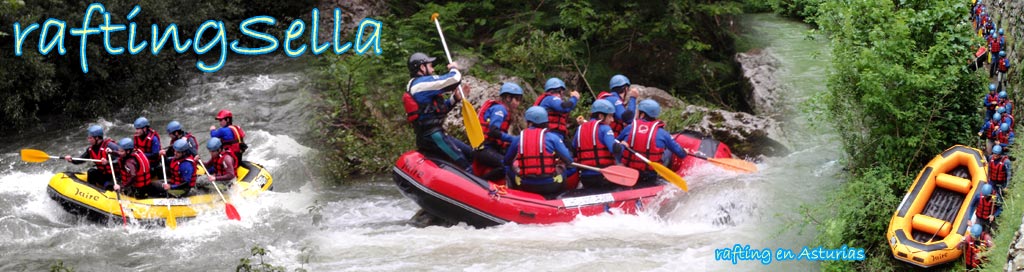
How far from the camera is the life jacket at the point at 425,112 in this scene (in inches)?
338

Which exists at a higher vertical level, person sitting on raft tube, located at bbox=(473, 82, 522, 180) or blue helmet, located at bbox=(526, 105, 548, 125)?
blue helmet, located at bbox=(526, 105, 548, 125)

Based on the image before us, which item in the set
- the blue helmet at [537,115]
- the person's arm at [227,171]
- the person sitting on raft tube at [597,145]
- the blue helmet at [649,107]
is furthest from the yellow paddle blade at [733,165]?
the person's arm at [227,171]

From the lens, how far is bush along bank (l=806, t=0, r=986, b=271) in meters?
7.71

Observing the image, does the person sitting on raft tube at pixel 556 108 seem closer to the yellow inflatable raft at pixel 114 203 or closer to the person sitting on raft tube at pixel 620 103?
the person sitting on raft tube at pixel 620 103

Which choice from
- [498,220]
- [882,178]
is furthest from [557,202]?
[882,178]

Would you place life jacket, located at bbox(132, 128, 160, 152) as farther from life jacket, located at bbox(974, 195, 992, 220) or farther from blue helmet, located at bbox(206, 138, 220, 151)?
life jacket, located at bbox(974, 195, 992, 220)

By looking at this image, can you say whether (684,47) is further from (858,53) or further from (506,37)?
(858,53)

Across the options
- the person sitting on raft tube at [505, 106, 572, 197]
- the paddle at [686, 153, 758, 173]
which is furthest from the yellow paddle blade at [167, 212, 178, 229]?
the paddle at [686, 153, 758, 173]

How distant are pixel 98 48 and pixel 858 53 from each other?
10.0 metres

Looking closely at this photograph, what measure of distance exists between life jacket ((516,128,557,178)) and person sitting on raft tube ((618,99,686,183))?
0.76 m

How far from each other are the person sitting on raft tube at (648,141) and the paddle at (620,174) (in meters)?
0.20

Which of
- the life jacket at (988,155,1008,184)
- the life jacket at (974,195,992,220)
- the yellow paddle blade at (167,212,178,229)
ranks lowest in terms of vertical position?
the yellow paddle blade at (167,212,178,229)

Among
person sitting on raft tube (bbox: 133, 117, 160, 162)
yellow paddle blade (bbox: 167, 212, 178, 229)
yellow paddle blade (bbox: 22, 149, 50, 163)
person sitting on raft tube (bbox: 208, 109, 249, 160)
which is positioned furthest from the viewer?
person sitting on raft tube (bbox: 208, 109, 249, 160)

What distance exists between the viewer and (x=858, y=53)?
324 inches
